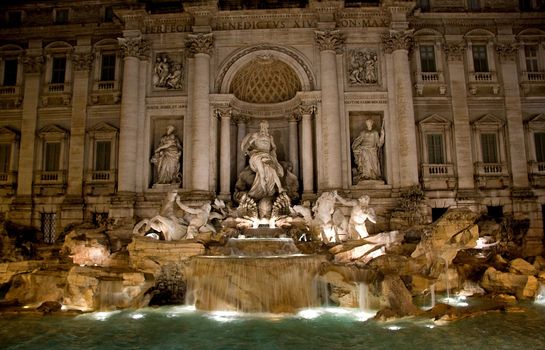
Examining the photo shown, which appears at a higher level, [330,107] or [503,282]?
[330,107]

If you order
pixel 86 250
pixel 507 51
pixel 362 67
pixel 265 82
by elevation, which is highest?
pixel 507 51

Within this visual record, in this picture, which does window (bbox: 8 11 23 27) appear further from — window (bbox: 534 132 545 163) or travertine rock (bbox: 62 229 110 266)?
window (bbox: 534 132 545 163)

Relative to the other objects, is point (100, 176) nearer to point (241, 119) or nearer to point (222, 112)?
point (222, 112)

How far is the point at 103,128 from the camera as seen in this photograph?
826 inches

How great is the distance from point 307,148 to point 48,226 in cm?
1344

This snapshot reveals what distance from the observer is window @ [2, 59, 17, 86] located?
2233cm

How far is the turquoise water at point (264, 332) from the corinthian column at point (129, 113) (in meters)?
8.75

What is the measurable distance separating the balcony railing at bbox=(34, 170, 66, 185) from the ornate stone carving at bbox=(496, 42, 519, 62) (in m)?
22.6

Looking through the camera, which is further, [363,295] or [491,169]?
[491,169]

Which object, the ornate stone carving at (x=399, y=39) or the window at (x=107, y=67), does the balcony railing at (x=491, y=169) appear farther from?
the window at (x=107, y=67)

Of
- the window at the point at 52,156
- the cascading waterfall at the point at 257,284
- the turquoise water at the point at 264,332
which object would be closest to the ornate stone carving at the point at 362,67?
the cascading waterfall at the point at 257,284

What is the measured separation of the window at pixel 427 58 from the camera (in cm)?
2095

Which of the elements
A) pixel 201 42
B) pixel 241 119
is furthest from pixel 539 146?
pixel 201 42

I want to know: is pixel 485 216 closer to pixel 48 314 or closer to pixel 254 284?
pixel 254 284
